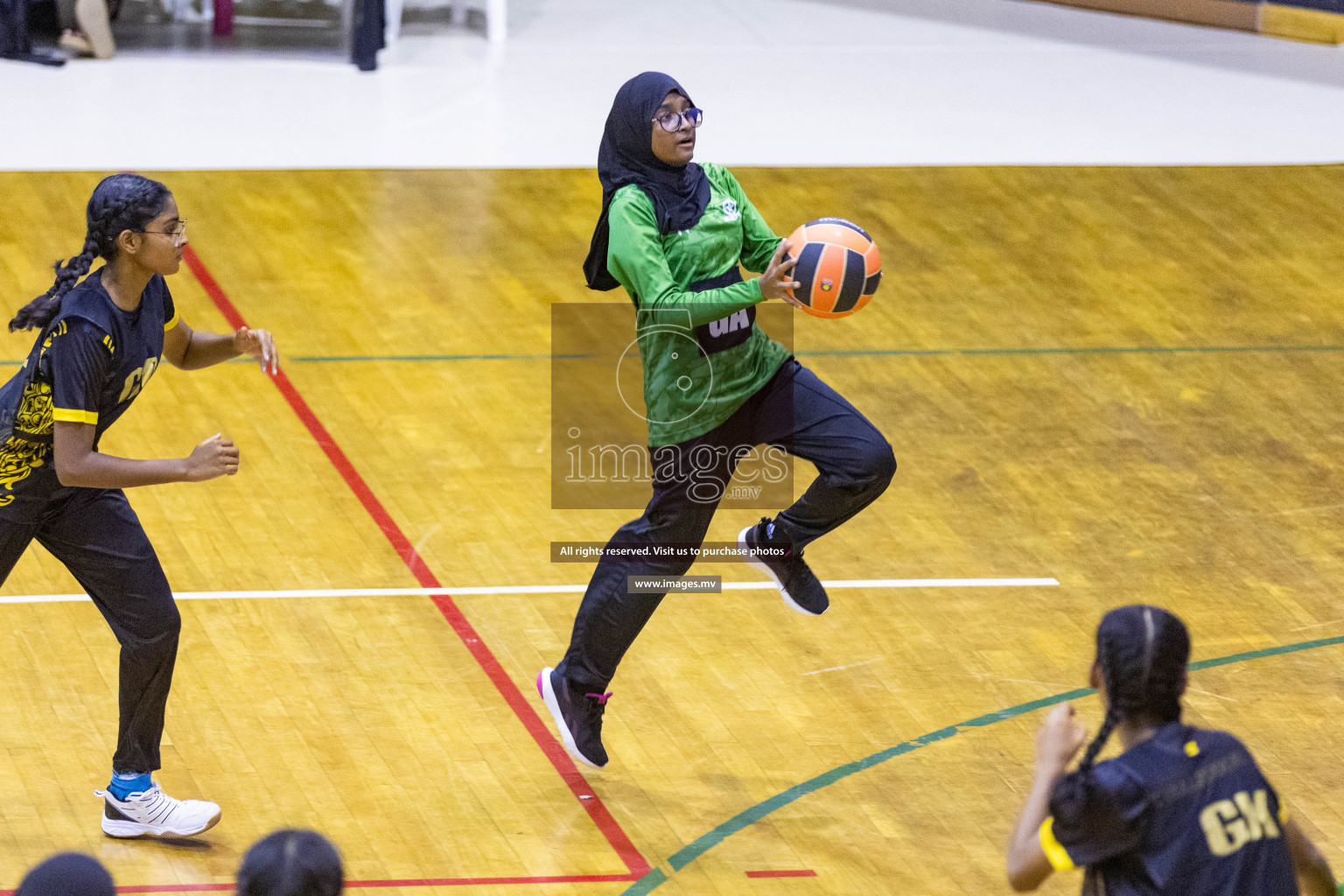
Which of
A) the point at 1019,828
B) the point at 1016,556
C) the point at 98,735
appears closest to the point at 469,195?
the point at 1016,556

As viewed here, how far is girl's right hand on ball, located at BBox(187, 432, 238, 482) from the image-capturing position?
4289 millimetres

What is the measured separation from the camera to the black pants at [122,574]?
4.57 metres

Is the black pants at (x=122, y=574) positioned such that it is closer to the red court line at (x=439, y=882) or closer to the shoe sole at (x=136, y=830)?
the shoe sole at (x=136, y=830)

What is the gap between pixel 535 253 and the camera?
32.2 ft

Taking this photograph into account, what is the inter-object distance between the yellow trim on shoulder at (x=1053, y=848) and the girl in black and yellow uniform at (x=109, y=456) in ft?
7.31

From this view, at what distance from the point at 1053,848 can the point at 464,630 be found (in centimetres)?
339

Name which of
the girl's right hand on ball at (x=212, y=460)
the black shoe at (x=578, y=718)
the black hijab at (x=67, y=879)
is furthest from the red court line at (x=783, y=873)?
the black hijab at (x=67, y=879)

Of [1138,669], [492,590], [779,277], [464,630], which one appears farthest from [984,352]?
[1138,669]

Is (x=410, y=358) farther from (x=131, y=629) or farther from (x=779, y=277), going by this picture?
(x=779, y=277)

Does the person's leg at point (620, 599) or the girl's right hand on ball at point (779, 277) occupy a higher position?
the girl's right hand on ball at point (779, 277)

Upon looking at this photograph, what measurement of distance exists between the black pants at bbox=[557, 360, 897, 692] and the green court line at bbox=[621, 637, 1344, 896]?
1.89ft

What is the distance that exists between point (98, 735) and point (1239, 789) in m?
3.72

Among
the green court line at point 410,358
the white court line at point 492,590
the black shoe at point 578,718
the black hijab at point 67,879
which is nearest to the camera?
the black hijab at point 67,879

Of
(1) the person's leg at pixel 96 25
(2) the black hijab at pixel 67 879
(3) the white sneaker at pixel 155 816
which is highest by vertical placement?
(2) the black hijab at pixel 67 879
